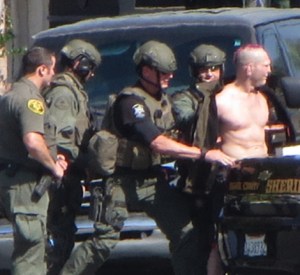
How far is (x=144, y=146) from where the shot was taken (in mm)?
8836

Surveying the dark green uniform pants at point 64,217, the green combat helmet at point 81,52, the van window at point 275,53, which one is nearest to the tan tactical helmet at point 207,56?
the van window at point 275,53

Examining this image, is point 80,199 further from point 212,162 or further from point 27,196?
point 212,162

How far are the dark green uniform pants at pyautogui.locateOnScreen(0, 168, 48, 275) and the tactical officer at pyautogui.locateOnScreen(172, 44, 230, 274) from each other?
924 millimetres

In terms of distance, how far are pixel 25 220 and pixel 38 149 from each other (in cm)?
49

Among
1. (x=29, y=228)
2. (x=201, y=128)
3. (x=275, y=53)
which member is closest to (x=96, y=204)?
(x=29, y=228)

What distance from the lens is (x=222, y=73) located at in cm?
908

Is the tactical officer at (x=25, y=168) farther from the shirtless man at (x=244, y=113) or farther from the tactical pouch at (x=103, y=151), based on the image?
the shirtless man at (x=244, y=113)

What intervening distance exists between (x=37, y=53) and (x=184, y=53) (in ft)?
3.47

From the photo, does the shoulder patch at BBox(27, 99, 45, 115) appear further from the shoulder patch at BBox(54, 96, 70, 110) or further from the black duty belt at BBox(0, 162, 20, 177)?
the black duty belt at BBox(0, 162, 20, 177)

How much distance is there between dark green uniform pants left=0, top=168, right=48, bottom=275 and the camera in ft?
29.2

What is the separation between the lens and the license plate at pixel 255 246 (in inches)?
311

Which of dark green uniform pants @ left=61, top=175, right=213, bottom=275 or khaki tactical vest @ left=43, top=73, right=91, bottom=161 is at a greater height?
khaki tactical vest @ left=43, top=73, right=91, bottom=161

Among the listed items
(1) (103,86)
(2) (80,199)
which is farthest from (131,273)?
(1) (103,86)

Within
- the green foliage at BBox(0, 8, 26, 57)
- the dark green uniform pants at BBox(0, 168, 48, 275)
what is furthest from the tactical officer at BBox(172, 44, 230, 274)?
the green foliage at BBox(0, 8, 26, 57)
